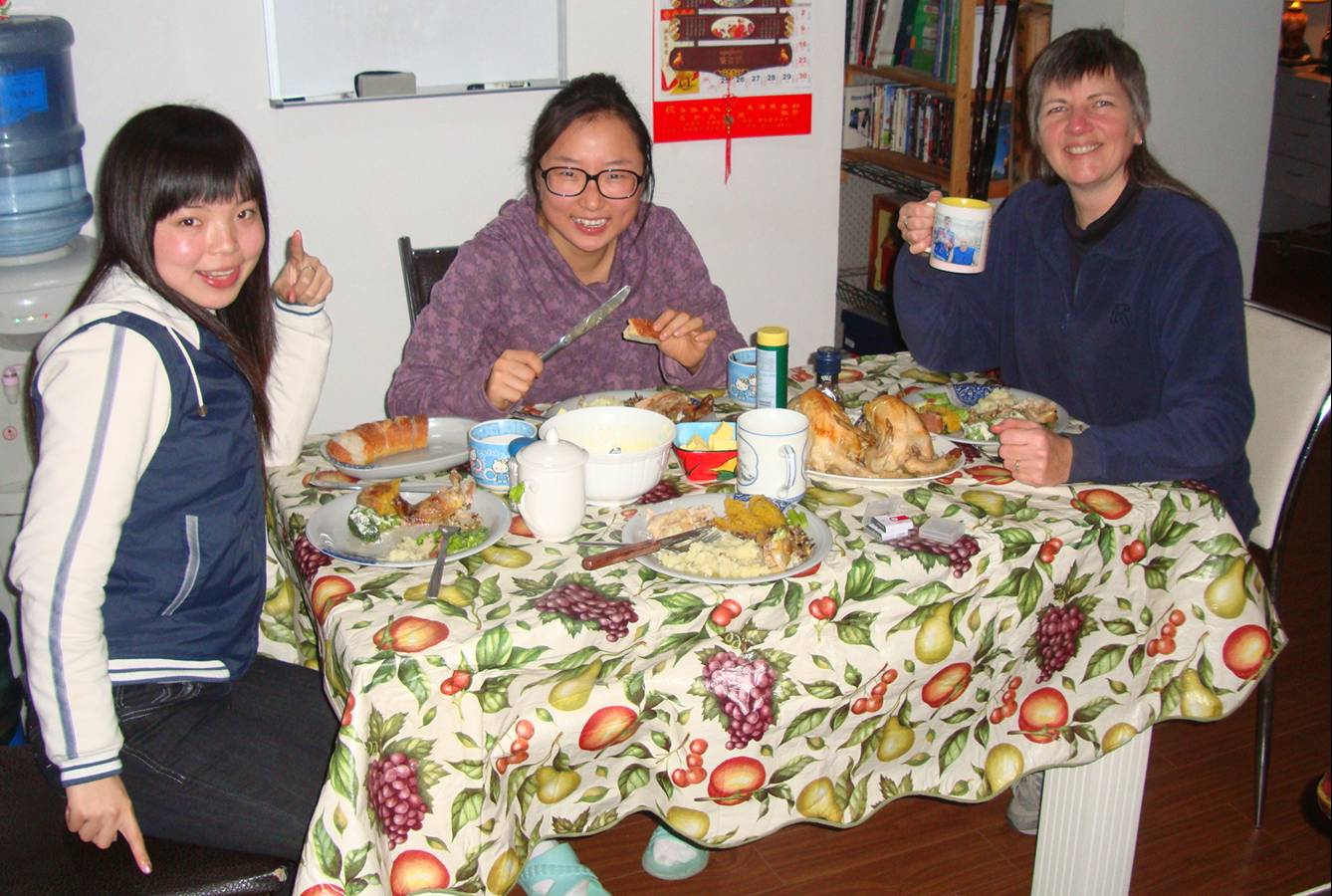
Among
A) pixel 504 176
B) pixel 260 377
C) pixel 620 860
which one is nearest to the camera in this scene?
pixel 260 377

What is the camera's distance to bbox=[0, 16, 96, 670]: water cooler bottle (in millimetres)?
2434

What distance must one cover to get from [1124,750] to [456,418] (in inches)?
42.1

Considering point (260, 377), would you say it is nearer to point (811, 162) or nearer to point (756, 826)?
point (756, 826)

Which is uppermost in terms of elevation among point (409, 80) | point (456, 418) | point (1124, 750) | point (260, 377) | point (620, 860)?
point (409, 80)

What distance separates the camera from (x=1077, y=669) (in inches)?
63.3

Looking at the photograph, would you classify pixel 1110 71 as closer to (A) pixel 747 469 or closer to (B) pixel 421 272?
(A) pixel 747 469

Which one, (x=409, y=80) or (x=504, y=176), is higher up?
(x=409, y=80)

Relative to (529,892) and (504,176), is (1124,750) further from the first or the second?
(504,176)

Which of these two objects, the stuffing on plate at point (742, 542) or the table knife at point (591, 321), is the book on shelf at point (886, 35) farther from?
the stuffing on plate at point (742, 542)

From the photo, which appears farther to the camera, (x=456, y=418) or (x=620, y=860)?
(x=620, y=860)

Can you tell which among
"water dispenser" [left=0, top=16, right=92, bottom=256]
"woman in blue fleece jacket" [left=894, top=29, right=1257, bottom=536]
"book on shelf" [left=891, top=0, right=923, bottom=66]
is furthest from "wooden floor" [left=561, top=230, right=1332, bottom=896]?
"book on shelf" [left=891, top=0, right=923, bottom=66]

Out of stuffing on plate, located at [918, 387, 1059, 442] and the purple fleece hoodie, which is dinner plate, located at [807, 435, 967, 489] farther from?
the purple fleece hoodie

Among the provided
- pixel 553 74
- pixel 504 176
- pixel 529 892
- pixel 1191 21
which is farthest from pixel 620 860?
pixel 1191 21

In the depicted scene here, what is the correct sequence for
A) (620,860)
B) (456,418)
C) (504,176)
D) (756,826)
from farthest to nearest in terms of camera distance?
(504,176) < (620,860) < (456,418) < (756,826)
